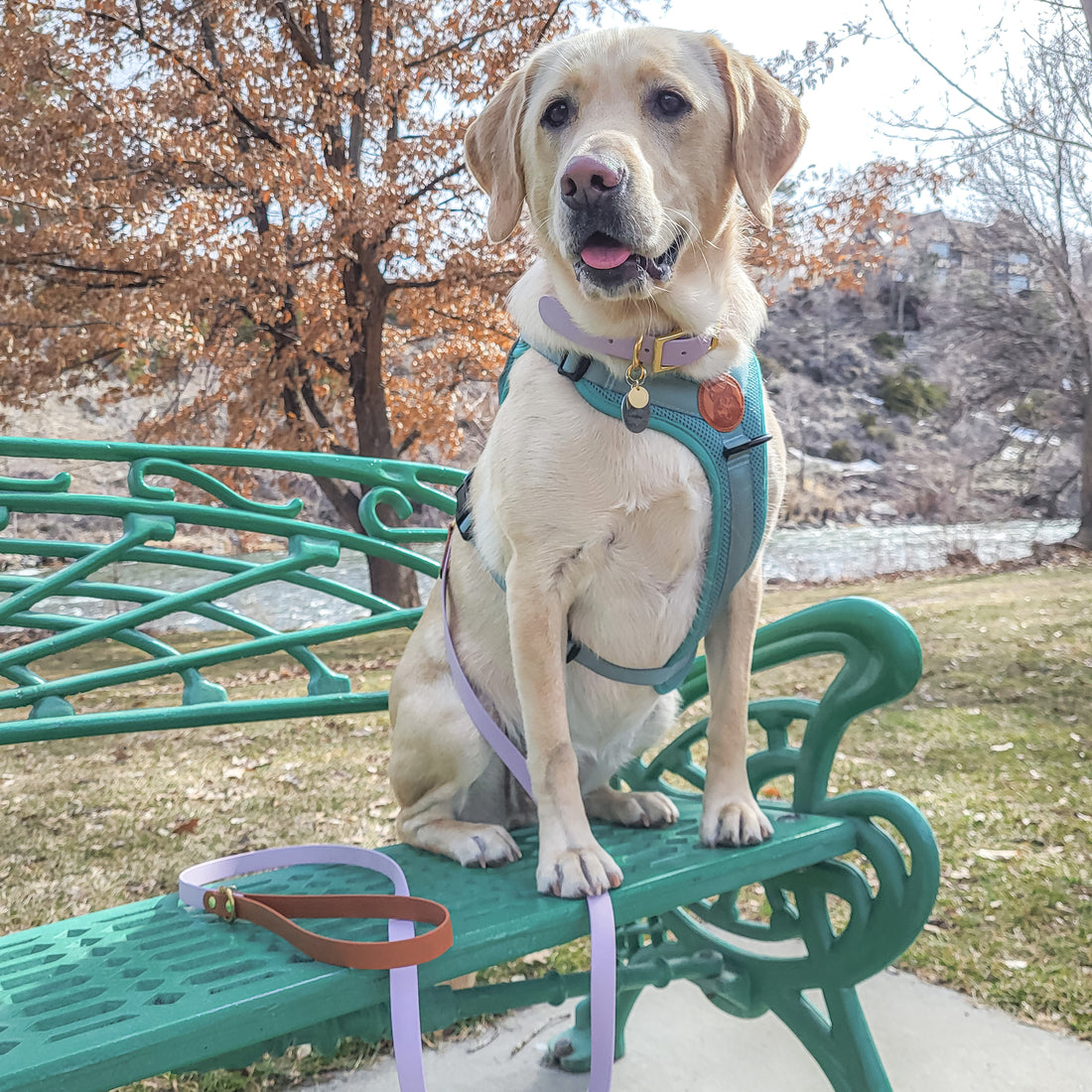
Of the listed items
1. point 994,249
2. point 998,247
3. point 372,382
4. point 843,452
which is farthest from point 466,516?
point 843,452

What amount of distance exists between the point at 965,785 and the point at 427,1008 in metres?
3.34

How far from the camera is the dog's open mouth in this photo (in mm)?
1559

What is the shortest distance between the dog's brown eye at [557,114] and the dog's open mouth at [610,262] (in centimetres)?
30

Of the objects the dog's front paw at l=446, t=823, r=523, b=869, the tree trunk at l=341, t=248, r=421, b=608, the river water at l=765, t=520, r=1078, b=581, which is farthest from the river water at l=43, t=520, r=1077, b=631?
the dog's front paw at l=446, t=823, r=523, b=869

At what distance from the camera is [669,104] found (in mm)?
1646

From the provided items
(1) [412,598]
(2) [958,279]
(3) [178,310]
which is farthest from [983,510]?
(3) [178,310]

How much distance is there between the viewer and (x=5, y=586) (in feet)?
7.37

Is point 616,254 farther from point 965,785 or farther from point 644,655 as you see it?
point 965,785

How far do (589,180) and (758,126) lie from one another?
0.43 meters

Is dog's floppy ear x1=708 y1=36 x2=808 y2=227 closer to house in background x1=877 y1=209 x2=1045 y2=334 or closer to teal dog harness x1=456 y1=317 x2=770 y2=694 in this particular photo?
teal dog harness x1=456 y1=317 x2=770 y2=694

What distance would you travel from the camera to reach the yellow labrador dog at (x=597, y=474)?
5.16 feet

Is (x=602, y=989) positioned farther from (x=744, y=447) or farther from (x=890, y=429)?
(x=890, y=429)

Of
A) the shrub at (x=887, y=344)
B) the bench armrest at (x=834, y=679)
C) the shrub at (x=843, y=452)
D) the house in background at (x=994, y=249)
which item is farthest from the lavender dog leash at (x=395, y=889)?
the shrub at (x=887, y=344)

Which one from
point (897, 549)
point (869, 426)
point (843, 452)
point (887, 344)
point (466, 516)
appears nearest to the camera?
point (466, 516)
